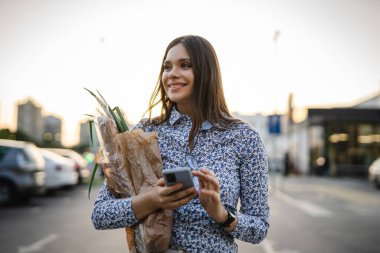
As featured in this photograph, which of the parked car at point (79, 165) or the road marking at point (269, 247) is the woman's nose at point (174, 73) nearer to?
the road marking at point (269, 247)

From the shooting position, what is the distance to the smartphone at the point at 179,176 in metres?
1.56

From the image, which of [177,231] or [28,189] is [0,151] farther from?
[177,231]

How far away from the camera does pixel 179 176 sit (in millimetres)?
1584

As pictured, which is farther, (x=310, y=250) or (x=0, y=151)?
(x=0, y=151)

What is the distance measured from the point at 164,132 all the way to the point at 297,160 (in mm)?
41619

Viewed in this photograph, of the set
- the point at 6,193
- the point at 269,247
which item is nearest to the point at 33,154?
the point at 6,193

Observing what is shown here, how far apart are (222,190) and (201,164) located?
15 centimetres

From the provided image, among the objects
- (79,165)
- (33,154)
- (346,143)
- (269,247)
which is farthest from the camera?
(346,143)

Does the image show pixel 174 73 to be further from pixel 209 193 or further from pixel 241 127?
pixel 209 193

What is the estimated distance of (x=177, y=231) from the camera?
73.1 inches

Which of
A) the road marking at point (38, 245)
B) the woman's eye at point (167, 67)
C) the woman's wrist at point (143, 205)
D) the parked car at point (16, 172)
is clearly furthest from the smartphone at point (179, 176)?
the parked car at point (16, 172)

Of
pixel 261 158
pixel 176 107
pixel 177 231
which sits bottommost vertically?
pixel 177 231

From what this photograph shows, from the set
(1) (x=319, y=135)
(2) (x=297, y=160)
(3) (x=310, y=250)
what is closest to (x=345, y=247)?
(3) (x=310, y=250)

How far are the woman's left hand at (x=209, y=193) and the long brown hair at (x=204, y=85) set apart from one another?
365 mm
